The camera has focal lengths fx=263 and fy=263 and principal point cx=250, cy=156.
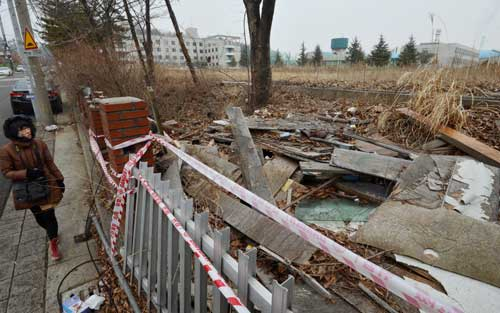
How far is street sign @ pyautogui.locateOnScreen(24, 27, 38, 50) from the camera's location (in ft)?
28.0

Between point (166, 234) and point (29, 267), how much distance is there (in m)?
2.34

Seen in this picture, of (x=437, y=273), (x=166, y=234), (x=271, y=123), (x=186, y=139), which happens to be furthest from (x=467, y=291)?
(x=186, y=139)

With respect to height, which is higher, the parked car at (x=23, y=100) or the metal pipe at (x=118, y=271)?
the parked car at (x=23, y=100)

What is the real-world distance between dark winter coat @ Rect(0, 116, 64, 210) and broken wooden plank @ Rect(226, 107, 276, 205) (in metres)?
2.38

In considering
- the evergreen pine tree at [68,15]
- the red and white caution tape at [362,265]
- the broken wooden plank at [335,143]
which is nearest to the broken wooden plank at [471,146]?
the broken wooden plank at [335,143]

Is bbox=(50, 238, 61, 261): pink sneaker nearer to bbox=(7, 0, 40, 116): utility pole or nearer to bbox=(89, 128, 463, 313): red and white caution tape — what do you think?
bbox=(89, 128, 463, 313): red and white caution tape

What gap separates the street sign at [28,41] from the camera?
8523mm

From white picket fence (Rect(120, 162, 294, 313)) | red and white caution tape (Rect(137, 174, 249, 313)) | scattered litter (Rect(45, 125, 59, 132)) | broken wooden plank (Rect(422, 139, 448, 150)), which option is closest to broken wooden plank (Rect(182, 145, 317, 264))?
white picket fence (Rect(120, 162, 294, 313))

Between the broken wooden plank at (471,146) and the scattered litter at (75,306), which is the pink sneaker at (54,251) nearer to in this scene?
the scattered litter at (75,306)

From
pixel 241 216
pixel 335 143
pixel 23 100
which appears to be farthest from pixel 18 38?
pixel 335 143

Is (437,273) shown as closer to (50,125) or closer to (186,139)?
(186,139)

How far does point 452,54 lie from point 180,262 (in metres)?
8.04

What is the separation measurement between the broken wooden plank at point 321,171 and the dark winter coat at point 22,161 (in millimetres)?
3182

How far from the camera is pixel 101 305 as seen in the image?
8.32ft
